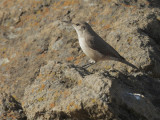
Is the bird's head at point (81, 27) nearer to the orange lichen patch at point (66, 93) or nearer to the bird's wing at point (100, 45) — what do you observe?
the bird's wing at point (100, 45)

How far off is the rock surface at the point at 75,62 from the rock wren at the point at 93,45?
169 millimetres

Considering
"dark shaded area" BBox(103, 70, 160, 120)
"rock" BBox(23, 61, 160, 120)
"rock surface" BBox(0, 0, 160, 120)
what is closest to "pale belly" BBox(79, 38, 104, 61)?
"rock surface" BBox(0, 0, 160, 120)

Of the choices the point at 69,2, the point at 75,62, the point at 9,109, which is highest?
the point at 69,2

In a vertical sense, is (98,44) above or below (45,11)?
below

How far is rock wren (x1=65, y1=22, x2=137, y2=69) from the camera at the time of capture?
223 inches

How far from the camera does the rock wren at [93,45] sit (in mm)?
5673

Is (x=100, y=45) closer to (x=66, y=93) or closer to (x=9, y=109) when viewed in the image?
(x=66, y=93)

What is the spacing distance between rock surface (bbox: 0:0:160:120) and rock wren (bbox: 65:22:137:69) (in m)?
0.17

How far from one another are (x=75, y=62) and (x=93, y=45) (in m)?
0.51

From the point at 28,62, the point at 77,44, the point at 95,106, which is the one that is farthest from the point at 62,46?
the point at 95,106

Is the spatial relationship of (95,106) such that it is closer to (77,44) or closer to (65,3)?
(77,44)

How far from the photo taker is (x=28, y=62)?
19.8 feet

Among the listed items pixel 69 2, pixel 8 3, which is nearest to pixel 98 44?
pixel 69 2

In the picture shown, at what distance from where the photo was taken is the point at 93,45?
5844 millimetres
